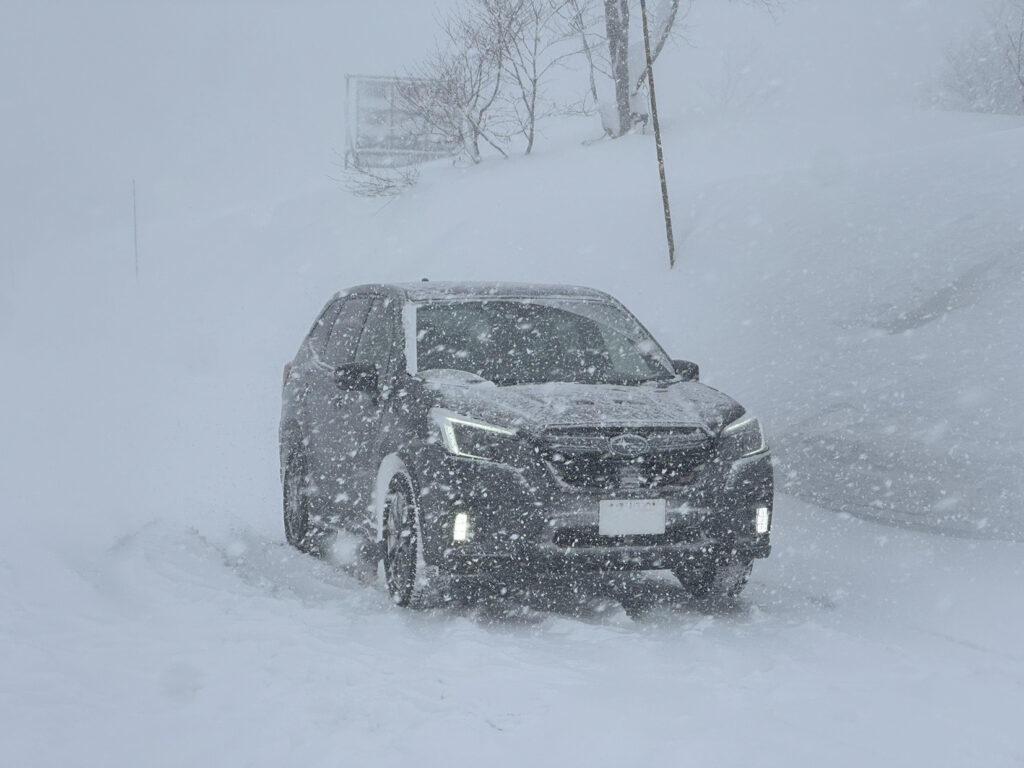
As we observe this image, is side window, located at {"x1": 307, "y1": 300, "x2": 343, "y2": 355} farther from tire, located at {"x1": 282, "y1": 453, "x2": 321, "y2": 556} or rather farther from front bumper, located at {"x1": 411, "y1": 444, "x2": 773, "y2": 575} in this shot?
front bumper, located at {"x1": 411, "y1": 444, "x2": 773, "y2": 575}

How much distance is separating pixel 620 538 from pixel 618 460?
355 mm

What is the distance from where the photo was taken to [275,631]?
5.61 m

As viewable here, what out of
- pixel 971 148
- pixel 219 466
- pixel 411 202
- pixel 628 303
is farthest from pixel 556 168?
pixel 219 466

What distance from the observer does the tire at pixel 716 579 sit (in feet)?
20.1

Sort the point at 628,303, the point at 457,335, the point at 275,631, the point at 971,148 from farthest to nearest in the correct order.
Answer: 1. the point at 628,303
2. the point at 971,148
3. the point at 457,335
4. the point at 275,631

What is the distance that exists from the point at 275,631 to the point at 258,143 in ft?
350

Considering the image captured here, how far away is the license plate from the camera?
5691 mm

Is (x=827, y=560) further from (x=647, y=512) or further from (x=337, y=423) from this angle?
(x=337, y=423)

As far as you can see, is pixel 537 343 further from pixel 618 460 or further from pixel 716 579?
pixel 716 579

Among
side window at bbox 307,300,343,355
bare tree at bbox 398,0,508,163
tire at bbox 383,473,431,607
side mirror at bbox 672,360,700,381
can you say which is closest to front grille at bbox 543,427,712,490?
tire at bbox 383,473,431,607

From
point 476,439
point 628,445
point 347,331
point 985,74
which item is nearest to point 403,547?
point 476,439

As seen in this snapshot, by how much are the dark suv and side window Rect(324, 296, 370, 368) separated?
0.32m

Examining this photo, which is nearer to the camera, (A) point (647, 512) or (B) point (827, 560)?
(A) point (647, 512)

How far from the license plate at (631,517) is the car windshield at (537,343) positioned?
3.10ft
